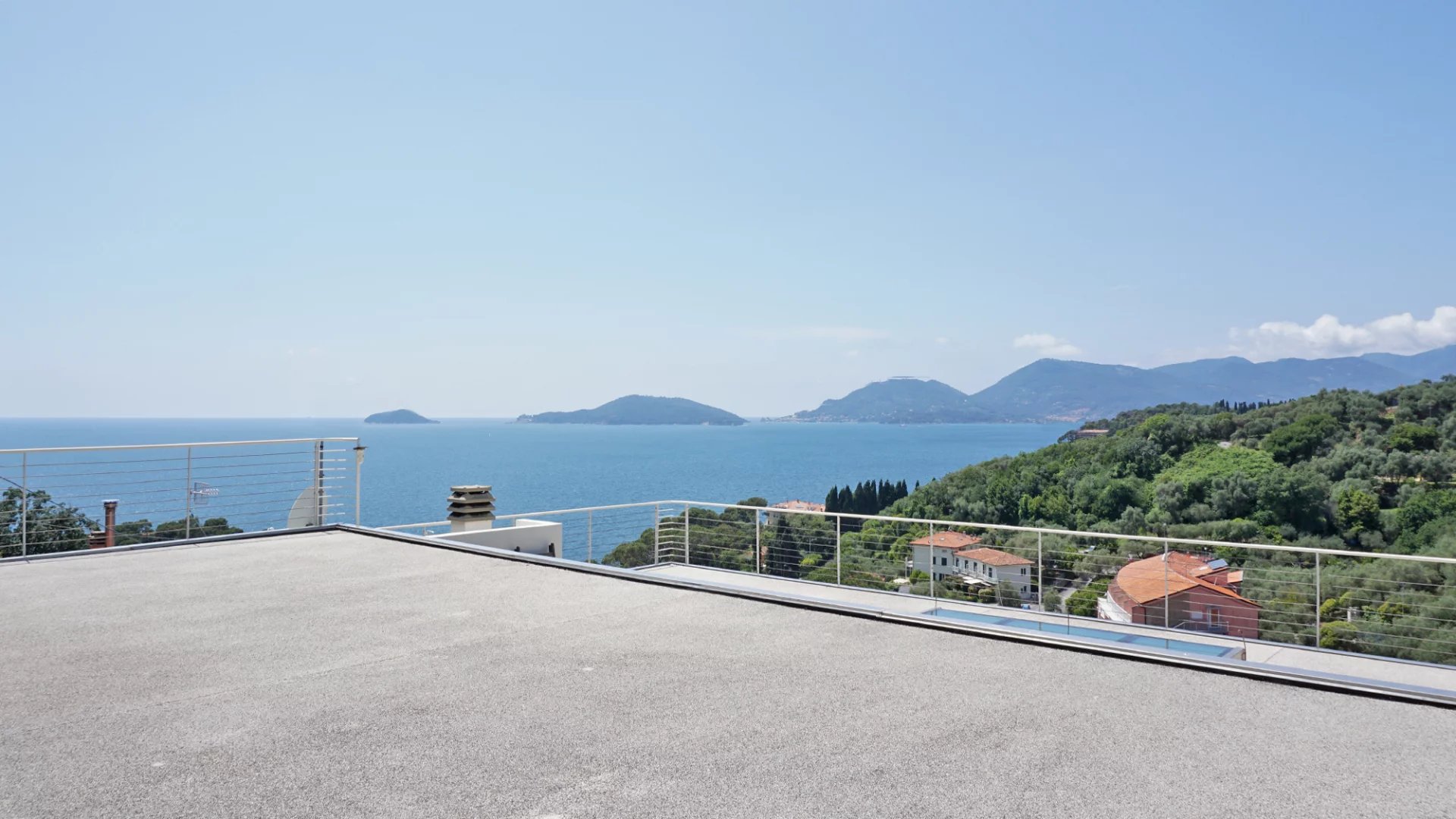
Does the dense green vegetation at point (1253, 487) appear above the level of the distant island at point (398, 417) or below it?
below

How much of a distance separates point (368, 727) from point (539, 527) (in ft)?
14.8

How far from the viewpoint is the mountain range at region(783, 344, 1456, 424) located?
4424 inches

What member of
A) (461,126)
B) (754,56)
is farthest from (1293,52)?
(461,126)

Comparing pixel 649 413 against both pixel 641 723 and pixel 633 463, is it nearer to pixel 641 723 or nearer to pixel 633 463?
pixel 633 463

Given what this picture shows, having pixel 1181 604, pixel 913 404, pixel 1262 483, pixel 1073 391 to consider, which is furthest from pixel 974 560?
pixel 913 404

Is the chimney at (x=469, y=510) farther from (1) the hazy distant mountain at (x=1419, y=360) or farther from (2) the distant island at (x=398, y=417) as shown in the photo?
(2) the distant island at (x=398, y=417)

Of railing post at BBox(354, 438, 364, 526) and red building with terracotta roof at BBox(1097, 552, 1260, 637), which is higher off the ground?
railing post at BBox(354, 438, 364, 526)

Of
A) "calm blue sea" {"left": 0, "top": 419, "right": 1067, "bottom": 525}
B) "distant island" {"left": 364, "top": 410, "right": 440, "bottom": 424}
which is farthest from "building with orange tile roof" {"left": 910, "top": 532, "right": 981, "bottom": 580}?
"distant island" {"left": 364, "top": 410, "right": 440, "bottom": 424}

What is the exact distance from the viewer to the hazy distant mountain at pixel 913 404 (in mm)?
130000

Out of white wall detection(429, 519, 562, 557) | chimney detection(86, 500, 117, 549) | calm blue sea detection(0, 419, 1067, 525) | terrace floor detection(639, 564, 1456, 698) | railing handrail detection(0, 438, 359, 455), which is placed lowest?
calm blue sea detection(0, 419, 1067, 525)

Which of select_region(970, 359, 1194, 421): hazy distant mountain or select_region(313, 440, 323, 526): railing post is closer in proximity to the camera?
select_region(313, 440, 323, 526): railing post

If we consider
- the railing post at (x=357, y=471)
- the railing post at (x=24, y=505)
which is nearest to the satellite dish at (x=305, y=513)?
the railing post at (x=357, y=471)

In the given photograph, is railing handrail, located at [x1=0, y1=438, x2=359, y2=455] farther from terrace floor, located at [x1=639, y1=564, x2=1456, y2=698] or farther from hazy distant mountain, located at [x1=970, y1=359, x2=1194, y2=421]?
hazy distant mountain, located at [x1=970, y1=359, x2=1194, y2=421]

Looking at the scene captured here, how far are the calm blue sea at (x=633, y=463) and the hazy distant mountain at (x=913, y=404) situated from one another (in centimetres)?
405
